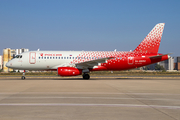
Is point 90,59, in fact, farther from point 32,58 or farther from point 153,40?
point 153,40

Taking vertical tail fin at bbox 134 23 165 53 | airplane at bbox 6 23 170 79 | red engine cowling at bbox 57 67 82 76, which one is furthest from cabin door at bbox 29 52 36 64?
vertical tail fin at bbox 134 23 165 53

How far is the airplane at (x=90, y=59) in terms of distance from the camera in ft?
88.4

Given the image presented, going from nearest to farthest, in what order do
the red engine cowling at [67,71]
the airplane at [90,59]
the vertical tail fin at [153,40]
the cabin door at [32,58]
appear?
the red engine cowling at [67,71]
the airplane at [90,59]
the cabin door at [32,58]
the vertical tail fin at [153,40]

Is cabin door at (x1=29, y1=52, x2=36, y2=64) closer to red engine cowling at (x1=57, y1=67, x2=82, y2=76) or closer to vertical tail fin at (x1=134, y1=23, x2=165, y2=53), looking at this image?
red engine cowling at (x1=57, y1=67, x2=82, y2=76)

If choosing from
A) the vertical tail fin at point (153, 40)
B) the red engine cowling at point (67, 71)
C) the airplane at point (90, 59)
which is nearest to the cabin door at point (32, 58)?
the airplane at point (90, 59)

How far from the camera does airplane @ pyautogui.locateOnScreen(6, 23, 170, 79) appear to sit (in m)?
26.9

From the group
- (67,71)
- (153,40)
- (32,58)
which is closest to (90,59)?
(67,71)

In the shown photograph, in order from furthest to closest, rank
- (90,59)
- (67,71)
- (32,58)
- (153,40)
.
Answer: (153,40) → (90,59) → (32,58) → (67,71)

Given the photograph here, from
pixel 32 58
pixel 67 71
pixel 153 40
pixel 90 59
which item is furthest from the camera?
pixel 153 40

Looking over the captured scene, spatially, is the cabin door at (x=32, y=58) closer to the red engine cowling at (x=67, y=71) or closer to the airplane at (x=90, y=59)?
the airplane at (x=90, y=59)

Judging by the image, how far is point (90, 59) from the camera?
2803cm

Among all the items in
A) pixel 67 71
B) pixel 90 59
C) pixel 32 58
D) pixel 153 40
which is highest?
pixel 153 40

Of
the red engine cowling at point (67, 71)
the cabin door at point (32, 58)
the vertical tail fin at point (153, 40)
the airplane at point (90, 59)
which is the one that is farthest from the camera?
the vertical tail fin at point (153, 40)

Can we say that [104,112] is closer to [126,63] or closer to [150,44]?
[126,63]
